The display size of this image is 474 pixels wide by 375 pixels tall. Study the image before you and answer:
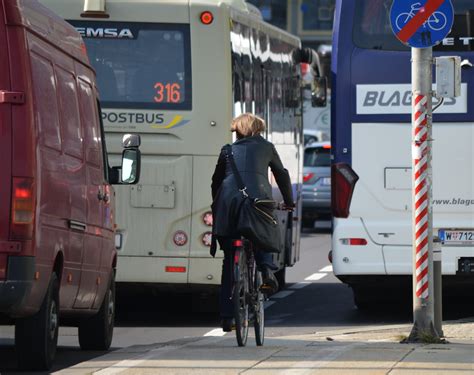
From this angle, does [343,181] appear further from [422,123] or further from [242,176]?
[242,176]

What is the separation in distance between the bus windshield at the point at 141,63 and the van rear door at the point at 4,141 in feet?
18.8

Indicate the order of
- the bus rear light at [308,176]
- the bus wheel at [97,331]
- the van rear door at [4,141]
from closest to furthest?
the van rear door at [4,141] < the bus wheel at [97,331] < the bus rear light at [308,176]

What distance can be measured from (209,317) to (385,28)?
12.1 feet

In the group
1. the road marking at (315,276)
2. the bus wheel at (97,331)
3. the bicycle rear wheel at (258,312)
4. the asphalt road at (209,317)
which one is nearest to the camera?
the bicycle rear wheel at (258,312)

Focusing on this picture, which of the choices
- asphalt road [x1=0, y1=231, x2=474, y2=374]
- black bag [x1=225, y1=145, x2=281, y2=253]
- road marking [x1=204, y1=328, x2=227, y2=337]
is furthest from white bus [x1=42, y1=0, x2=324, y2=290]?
black bag [x1=225, y1=145, x2=281, y2=253]

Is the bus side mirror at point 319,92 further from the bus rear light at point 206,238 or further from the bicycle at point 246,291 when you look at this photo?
the bicycle at point 246,291

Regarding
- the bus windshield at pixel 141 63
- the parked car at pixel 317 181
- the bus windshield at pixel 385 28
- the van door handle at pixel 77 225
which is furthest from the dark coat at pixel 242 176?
the parked car at pixel 317 181

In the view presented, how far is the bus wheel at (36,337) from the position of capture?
10.9 metres

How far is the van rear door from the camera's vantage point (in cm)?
1017

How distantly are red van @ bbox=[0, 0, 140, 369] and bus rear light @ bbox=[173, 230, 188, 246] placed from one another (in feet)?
9.33

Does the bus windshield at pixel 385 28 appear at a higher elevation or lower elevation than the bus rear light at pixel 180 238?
higher

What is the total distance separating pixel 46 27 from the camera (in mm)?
11328

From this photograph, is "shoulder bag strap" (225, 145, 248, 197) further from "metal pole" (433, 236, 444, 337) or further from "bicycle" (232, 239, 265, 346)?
"metal pole" (433, 236, 444, 337)

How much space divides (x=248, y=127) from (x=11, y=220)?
10.5 feet
